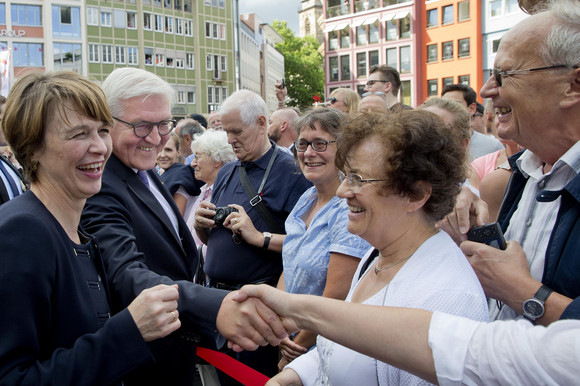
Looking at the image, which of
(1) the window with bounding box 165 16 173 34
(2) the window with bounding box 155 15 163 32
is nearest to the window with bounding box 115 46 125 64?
(2) the window with bounding box 155 15 163 32

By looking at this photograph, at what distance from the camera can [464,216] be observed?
7.97 feet

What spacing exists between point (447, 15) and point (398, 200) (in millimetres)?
45398

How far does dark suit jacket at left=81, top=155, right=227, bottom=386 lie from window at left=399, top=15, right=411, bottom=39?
46466 mm

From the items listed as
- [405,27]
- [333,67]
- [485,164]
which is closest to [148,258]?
A: [485,164]

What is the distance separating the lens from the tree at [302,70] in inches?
2581

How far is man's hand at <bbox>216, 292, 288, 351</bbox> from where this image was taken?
2460mm

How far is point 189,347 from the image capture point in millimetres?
3023

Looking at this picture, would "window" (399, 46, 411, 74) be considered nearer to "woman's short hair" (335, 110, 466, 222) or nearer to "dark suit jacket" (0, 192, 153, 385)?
"woman's short hair" (335, 110, 466, 222)

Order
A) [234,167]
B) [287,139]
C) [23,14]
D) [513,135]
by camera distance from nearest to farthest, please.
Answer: [513,135] → [234,167] → [287,139] → [23,14]

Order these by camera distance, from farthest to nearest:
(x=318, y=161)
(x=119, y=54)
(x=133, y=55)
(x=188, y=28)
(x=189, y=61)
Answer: (x=188, y=28) < (x=189, y=61) < (x=133, y=55) < (x=119, y=54) < (x=318, y=161)

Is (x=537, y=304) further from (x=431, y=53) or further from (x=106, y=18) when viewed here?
(x=106, y=18)

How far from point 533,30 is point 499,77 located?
23 cm

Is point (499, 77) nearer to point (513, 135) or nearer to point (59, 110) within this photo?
point (513, 135)

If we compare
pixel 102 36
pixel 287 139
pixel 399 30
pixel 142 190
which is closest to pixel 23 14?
→ pixel 102 36
